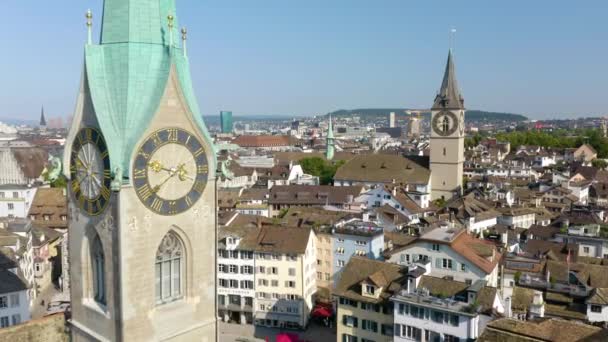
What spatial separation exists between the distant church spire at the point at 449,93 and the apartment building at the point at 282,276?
5708cm

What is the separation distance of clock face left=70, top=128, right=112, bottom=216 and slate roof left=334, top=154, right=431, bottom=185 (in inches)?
3739

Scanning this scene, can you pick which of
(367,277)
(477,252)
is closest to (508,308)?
(477,252)

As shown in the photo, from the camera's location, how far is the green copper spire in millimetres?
18844

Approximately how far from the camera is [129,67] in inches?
750

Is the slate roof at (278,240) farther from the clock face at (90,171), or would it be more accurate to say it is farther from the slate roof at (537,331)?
the clock face at (90,171)

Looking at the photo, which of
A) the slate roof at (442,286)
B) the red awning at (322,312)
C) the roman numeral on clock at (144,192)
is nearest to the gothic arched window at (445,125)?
the red awning at (322,312)

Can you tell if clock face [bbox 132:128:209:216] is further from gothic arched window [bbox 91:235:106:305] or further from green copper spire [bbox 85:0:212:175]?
gothic arched window [bbox 91:235:106:305]

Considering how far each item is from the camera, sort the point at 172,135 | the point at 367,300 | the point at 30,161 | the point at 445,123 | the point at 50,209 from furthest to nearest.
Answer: the point at 30,161 < the point at 445,123 < the point at 50,209 < the point at 367,300 < the point at 172,135

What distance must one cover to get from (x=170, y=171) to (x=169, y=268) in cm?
334

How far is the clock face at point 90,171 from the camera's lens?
18.8 m

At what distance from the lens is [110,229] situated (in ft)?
61.1

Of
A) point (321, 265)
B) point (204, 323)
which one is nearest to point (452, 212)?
point (321, 265)

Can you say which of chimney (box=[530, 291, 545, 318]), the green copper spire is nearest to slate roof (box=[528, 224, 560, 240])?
chimney (box=[530, 291, 545, 318])

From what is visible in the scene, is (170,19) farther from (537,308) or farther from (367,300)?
(537,308)
